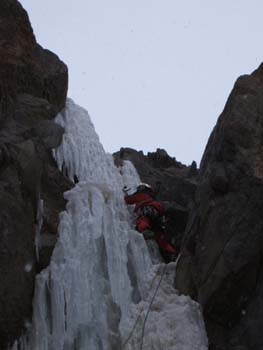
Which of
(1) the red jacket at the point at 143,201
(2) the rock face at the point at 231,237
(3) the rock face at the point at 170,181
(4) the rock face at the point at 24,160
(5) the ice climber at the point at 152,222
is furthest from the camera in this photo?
(3) the rock face at the point at 170,181

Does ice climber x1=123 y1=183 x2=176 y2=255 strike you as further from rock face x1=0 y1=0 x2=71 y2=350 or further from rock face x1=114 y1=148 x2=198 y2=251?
rock face x1=0 y1=0 x2=71 y2=350

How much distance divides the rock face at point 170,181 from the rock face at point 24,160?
184cm

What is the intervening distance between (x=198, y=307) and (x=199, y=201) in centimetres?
149

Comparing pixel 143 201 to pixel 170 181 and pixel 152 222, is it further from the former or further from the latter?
pixel 170 181

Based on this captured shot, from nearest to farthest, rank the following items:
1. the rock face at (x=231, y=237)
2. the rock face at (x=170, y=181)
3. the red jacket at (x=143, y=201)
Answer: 1. the rock face at (x=231, y=237)
2. the red jacket at (x=143, y=201)
3. the rock face at (x=170, y=181)

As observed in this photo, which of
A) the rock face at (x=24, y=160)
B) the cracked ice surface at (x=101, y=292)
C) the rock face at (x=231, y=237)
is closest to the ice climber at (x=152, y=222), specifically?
the cracked ice surface at (x=101, y=292)

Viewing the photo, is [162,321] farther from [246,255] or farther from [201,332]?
[246,255]

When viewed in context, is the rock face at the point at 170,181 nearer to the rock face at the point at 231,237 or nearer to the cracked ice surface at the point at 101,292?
the cracked ice surface at the point at 101,292

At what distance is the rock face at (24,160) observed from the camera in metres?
7.57

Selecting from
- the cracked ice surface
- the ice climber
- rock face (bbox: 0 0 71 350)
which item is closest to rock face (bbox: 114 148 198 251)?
the ice climber

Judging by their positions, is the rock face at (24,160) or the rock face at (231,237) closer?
the rock face at (24,160)

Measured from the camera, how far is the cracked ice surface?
25.5 feet

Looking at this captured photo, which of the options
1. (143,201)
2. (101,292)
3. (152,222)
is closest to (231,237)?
(101,292)

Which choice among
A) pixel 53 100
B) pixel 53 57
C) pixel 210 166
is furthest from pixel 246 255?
pixel 53 57
